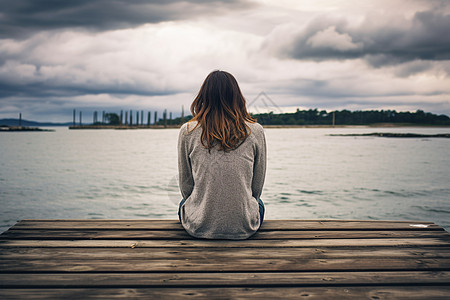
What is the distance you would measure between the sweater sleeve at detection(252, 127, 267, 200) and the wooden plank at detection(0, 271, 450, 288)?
877 millimetres

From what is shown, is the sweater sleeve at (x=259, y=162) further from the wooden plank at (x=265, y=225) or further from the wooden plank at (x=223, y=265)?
the wooden plank at (x=223, y=265)

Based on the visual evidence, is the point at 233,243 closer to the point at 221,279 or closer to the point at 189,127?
the point at 221,279

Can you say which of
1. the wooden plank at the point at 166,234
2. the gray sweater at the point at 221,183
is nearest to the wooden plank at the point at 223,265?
the gray sweater at the point at 221,183

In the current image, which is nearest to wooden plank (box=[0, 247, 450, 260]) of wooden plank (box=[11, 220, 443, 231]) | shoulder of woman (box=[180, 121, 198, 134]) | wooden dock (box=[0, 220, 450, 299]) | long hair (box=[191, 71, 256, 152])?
wooden dock (box=[0, 220, 450, 299])

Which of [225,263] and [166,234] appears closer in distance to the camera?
[225,263]

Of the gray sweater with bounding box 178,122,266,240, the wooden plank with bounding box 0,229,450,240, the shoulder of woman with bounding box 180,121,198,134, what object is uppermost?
the shoulder of woman with bounding box 180,121,198,134

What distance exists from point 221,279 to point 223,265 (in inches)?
7.7

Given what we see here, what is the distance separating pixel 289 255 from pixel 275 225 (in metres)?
0.81

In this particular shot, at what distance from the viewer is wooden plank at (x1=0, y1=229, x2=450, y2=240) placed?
10.2ft

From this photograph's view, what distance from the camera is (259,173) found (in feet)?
9.87

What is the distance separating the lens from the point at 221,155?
279 centimetres

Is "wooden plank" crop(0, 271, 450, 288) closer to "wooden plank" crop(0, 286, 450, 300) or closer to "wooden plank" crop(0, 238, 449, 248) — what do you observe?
"wooden plank" crop(0, 286, 450, 300)

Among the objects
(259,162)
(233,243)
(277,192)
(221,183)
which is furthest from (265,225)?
(277,192)

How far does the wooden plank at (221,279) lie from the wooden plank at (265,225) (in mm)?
1050
